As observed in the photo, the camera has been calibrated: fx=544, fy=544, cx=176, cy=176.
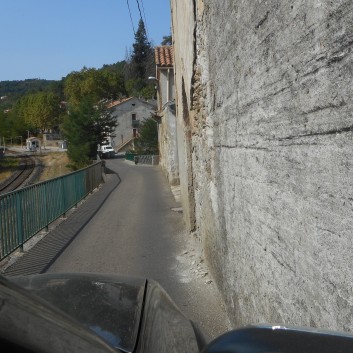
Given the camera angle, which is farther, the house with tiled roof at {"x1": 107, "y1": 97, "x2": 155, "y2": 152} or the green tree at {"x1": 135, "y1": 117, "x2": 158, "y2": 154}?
the house with tiled roof at {"x1": 107, "y1": 97, "x2": 155, "y2": 152}

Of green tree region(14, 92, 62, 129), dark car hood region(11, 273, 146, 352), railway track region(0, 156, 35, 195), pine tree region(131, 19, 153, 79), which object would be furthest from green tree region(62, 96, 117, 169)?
pine tree region(131, 19, 153, 79)

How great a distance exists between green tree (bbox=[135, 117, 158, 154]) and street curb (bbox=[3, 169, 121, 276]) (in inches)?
1542

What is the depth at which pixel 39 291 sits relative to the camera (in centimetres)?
275

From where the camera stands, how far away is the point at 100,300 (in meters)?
2.63

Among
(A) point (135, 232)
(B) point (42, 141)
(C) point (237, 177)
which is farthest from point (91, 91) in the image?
(C) point (237, 177)

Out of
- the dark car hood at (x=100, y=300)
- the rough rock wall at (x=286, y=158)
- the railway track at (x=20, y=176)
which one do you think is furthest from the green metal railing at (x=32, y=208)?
the railway track at (x=20, y=176)

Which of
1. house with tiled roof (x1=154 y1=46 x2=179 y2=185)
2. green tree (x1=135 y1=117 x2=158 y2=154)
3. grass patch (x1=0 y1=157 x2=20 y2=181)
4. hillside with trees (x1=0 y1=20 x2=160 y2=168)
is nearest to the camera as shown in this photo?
house with tiled roof (x1=154 y1=46 x2=179 y2=185)

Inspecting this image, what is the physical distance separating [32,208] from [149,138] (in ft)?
150

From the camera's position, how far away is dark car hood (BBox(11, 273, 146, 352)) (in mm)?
2229

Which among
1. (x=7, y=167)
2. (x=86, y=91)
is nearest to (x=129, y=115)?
(x=86, y=91)

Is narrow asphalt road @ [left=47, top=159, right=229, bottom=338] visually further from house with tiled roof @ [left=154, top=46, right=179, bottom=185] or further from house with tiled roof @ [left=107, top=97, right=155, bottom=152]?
house with tiled roof @ [left=107, top=97, right=155, bottom=152]

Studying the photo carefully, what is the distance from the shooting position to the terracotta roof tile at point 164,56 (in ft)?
96.0

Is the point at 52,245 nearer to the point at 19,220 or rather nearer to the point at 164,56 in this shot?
the point at 19,220

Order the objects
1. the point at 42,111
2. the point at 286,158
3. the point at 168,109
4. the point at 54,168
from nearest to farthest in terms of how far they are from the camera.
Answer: the point at 286,158 → the point at 168,109 → the point at 54,168 → the point at 42,111
